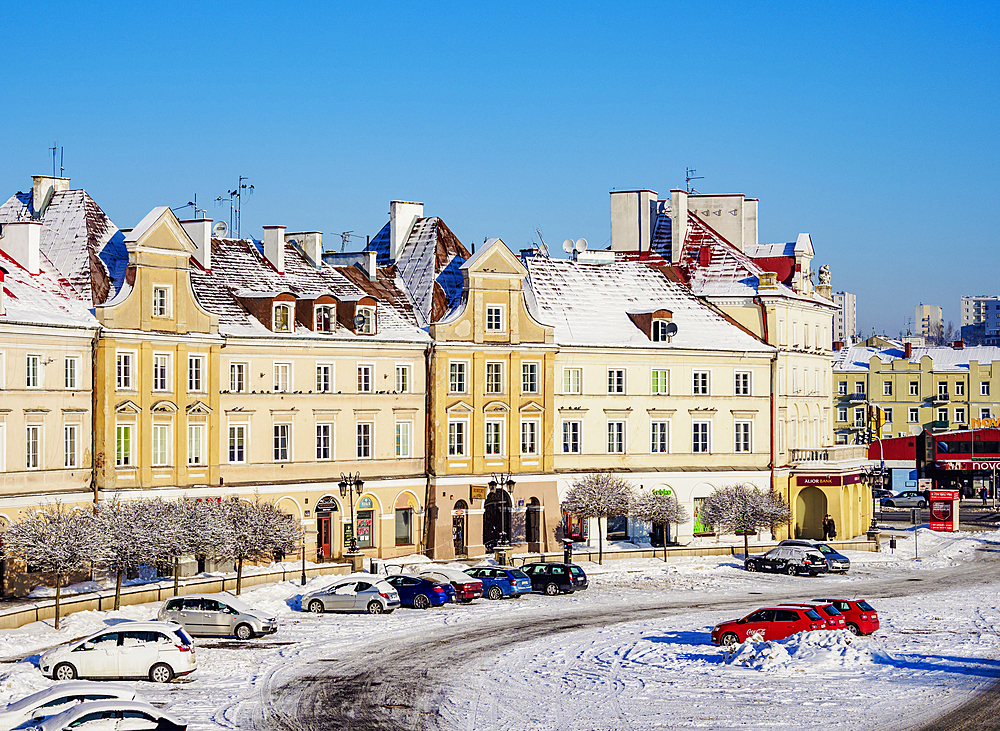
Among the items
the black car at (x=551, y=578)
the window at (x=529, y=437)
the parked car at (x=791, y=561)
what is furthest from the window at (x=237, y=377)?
the parked car at (x=791, y=561)

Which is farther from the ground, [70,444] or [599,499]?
[70,444]

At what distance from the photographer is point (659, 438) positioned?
85.5 m

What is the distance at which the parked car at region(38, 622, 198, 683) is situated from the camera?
1705 inches

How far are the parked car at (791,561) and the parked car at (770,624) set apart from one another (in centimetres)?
2347

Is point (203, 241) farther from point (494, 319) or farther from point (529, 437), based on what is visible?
point (529, 437)

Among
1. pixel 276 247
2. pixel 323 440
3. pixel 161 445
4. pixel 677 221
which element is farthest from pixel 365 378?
pixel 677 221

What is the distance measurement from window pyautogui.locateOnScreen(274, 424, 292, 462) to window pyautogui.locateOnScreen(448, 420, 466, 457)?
9137mm

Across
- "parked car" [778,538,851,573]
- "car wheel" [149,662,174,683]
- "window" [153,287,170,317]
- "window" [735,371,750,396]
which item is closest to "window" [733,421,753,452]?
"window" [735,371,750,396]

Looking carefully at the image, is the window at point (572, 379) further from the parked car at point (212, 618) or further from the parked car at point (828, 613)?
the parked car at point (212, 618)

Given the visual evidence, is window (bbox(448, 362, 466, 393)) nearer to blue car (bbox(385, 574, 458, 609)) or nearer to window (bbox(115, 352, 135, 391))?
window (bbox(115, 352, 135, 391))

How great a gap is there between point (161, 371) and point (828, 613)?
3273cm

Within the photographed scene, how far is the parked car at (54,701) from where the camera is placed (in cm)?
3394

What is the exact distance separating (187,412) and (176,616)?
61.1 feet

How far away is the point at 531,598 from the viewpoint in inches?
2511
